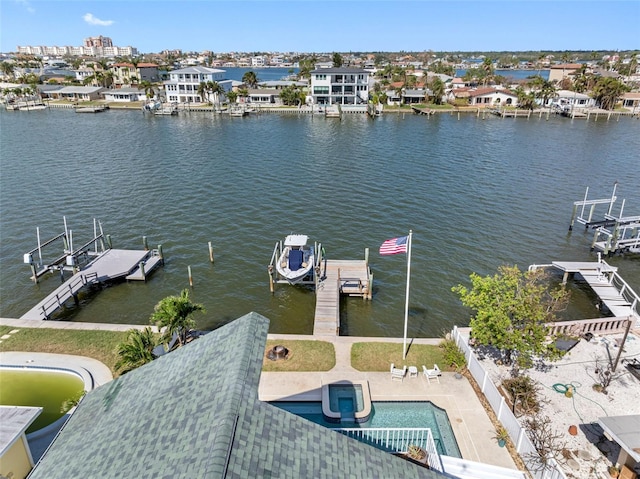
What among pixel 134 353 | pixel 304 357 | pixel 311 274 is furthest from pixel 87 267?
pixel 304 357

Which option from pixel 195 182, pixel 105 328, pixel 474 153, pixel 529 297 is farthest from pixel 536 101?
pixel 105 328

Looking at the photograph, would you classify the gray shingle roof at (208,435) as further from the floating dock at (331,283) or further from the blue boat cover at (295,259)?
the blue boat cover at (295,259)

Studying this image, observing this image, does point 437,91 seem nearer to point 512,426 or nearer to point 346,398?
point 346,398

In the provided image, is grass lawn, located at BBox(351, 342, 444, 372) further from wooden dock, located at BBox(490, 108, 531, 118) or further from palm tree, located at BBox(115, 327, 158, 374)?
wooden dock, located at BBox(490, 108, 531, 118)

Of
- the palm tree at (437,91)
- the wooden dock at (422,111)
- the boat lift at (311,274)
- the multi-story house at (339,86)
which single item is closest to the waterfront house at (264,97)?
the multi-story house at (339,86)

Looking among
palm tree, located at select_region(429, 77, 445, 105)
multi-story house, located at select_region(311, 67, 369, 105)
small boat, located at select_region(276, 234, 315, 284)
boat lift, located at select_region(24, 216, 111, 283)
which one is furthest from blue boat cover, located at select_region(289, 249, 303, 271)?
palm tree, located at select_region(429, 77, 445, 105)

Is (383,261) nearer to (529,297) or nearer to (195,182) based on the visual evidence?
(529,297)
